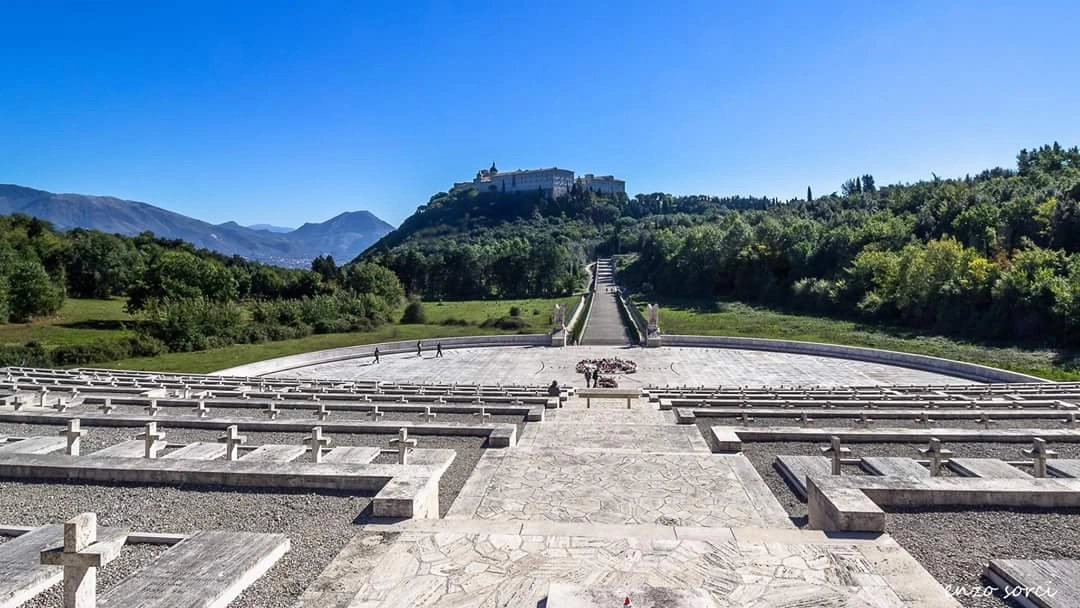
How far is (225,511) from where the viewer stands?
7176 millimetres

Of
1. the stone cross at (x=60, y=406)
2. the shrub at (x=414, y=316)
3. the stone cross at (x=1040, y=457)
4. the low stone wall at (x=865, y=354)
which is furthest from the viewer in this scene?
the shrub at (x=414, y=316)

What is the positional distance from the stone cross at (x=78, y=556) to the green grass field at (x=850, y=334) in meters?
34.4

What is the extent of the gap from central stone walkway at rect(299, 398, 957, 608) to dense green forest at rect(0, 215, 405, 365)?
3623 centimetres

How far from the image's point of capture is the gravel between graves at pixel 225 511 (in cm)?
586

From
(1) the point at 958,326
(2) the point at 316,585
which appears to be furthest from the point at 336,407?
(1) the point at 958,326

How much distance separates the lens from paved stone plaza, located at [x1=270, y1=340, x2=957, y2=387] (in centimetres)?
2795

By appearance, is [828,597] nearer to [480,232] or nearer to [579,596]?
[579,596]

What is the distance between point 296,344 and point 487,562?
39.7m

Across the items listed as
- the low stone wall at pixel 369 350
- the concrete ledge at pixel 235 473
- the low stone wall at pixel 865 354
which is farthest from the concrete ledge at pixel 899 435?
the low stone wall at pixel 369 350

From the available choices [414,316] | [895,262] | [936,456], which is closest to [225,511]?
[936,456]

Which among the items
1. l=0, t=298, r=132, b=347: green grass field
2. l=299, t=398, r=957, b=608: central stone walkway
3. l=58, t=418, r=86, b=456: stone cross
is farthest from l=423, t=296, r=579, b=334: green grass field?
l=299, t=398, r=957, b=608: central stone walkway

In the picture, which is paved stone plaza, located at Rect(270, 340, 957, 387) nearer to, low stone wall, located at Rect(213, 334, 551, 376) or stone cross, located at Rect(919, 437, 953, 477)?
low stone wall, located at Rect(213, 334, 551, 376)

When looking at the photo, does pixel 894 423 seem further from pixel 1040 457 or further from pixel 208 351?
pixel 208 351

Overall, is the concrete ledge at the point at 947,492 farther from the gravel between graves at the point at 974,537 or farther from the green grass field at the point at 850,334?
the green grass field at the point at 850,334
